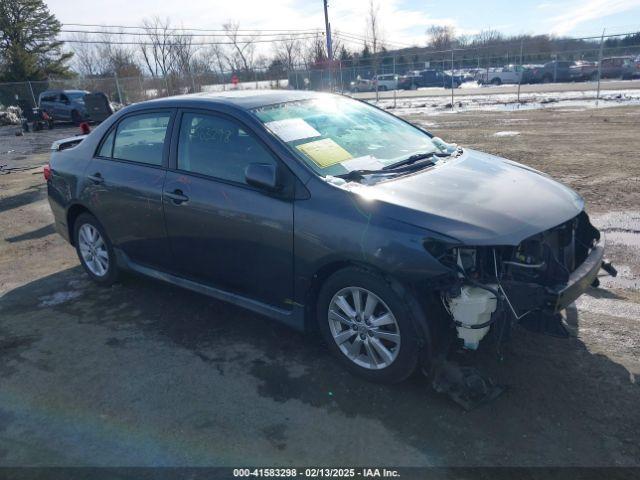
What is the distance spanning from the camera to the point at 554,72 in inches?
1245

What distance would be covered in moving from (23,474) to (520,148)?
10.1 meters

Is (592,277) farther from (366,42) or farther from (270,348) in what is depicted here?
(366,42)

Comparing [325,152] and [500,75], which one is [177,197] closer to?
[325,152]

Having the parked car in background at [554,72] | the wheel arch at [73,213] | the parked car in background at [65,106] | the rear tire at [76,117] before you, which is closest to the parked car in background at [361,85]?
the parked car in background at [554,72]

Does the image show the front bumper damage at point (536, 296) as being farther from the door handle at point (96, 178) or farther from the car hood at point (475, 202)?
the door handle at point (96, 178)

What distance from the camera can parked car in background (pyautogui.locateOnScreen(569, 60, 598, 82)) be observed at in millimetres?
30859

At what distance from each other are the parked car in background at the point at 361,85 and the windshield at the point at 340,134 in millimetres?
32288

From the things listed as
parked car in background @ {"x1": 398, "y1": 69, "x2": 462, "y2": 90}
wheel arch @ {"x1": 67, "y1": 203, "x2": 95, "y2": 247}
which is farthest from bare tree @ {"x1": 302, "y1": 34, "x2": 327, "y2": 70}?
wheel arch @ {"x1": 67, "y1": 203, "x2": 95, "y2": 247}

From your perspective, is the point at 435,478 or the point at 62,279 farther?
the point at 62,279

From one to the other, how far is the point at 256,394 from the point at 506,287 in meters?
1.65

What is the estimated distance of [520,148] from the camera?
416 inches

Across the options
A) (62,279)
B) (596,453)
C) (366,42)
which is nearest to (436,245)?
(596,453)

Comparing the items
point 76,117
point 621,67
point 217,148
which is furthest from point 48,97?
point 621,67

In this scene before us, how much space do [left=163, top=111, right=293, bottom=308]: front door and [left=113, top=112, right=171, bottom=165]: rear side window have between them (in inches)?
8.9
